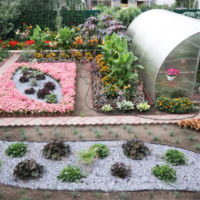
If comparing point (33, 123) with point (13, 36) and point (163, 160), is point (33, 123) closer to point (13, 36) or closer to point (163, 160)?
point (163, 160)

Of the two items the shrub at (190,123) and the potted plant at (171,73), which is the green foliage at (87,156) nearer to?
the shrub at (190,123)

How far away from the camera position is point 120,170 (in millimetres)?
5035

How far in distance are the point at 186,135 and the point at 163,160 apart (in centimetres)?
134

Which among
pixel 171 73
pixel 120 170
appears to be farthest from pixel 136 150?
pixel 171 73

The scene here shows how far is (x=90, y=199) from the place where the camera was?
14.9 ft

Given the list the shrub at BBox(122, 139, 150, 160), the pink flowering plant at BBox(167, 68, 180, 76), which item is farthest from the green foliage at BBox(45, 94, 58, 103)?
the pink flowering plant at BBox(167, 68, 180, 76)

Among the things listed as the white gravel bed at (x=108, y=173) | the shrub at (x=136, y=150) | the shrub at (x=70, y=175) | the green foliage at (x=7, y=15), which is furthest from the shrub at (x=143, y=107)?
the green foliage at (x=7, y=15)

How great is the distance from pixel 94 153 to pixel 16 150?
171 cm

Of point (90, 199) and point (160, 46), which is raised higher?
point (160, 46)

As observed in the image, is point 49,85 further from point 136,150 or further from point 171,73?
point 136,150

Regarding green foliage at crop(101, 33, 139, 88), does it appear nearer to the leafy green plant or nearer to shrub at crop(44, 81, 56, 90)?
the leafy green plant

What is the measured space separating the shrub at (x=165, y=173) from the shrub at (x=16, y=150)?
9.18 ft

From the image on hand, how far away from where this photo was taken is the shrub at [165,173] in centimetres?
497

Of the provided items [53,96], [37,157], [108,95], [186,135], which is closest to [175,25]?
[108,95]
